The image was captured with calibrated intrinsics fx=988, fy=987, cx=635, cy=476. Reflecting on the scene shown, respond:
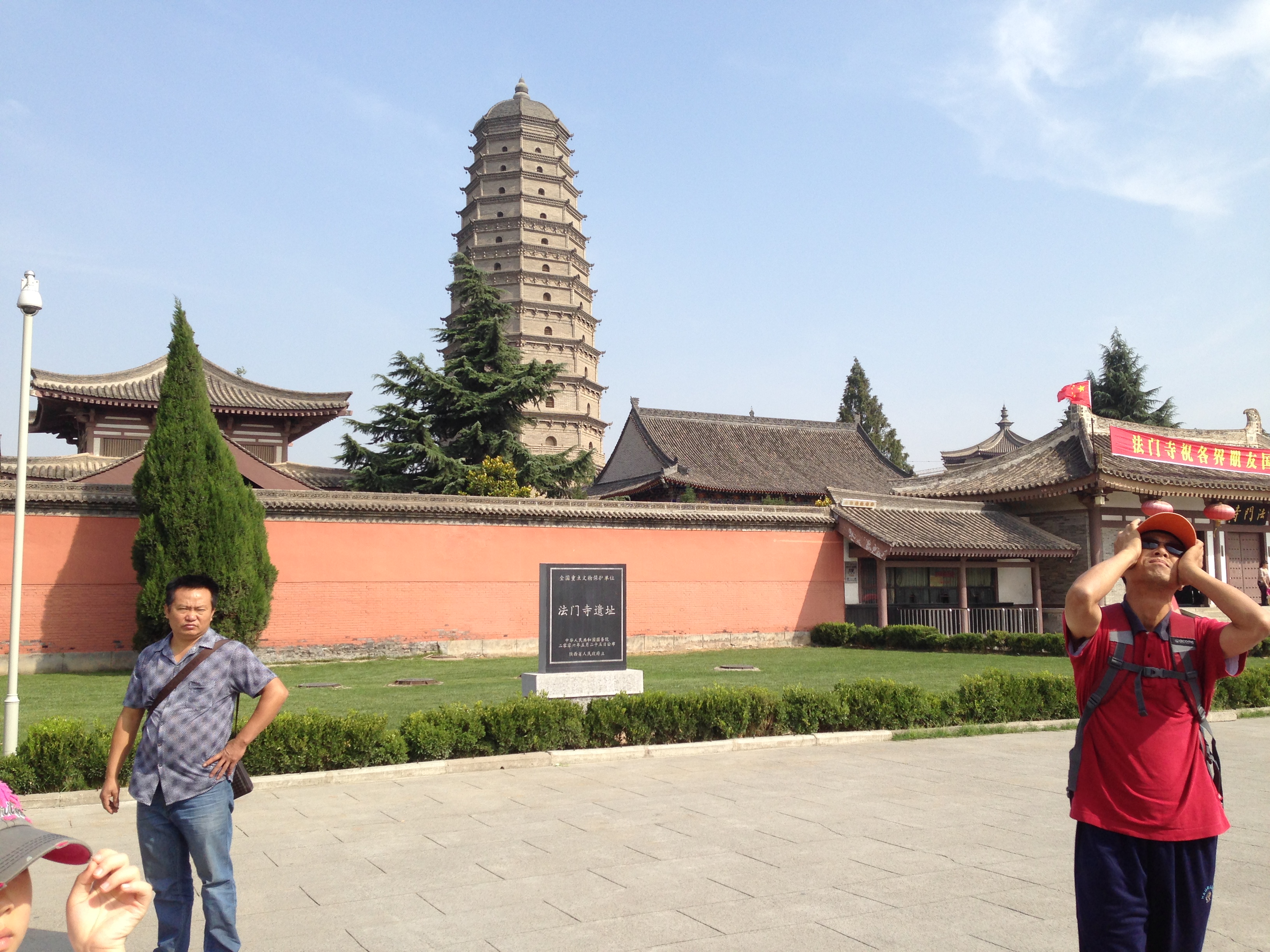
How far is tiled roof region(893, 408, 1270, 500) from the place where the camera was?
22.9 meters

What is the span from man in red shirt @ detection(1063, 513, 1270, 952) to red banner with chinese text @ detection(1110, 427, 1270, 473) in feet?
Result: 76.5

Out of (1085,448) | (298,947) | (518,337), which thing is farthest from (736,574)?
(518,337)

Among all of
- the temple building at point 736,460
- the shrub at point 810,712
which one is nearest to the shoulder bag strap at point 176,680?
the shrub at point 810,712

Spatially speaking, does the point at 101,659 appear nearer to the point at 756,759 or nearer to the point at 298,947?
the point at 756,759

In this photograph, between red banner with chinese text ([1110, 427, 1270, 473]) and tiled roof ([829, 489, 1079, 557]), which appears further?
red banner with chinese text ([1110, 427, 1270, 473])

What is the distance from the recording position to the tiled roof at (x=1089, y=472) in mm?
22922

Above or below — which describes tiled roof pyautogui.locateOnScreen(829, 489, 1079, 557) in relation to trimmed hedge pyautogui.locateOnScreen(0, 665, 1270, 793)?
above

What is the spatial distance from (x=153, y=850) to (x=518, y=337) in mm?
36991

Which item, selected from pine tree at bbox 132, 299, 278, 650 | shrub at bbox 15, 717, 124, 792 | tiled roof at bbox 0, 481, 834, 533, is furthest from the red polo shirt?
tiled roof at bbox 0, 481, 834, 533

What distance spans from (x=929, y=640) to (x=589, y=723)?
1208cm

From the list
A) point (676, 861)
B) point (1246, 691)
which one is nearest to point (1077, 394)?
point (1246, 691)

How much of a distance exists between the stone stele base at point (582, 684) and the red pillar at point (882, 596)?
11.3 meters

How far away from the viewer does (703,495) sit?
31375 millimetres

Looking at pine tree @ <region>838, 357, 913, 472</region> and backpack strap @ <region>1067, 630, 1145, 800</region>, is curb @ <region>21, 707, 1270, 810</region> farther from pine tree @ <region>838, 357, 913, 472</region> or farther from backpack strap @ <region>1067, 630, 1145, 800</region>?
pine tree @ <region>838, 357, 913, 472</region>
